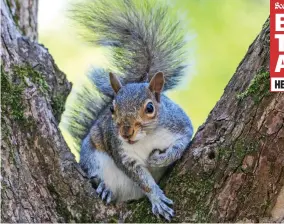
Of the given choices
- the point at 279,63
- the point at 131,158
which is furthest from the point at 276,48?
the point at 131,158

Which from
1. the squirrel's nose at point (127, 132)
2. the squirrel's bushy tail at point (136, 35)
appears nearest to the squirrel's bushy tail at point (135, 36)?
the squirrel's bushy tail at point (136, 35)

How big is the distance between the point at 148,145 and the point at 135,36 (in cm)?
63

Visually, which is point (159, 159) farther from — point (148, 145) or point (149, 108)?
point (149, 108)

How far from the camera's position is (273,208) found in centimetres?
189

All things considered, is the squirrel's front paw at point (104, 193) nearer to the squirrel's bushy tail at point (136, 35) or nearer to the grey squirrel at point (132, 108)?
the grey squirrel at point (132, 108)

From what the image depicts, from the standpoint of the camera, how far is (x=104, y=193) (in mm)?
2246

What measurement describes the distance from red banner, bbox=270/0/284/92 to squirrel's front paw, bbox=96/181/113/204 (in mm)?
845

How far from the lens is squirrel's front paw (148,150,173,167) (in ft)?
7.00

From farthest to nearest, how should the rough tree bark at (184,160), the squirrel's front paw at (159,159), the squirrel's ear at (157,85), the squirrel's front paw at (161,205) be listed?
the squirrel's ear at (157,85)
the squirrel's front paw at (159,159)
the squirrel's front paw at (161,205)
the rough tree bark at (184,160)

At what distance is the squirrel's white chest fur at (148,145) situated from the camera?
7.29 feet

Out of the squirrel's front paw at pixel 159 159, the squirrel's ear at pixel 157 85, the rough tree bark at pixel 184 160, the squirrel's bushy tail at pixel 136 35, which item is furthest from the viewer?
the squirrel's bushy tail at pixel 136 35

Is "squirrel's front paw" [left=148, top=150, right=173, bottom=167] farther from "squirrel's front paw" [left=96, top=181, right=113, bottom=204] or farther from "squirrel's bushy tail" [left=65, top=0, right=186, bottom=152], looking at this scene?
"squirrel's bushy tail" [left=65, top=0, right=186, bottom=152]

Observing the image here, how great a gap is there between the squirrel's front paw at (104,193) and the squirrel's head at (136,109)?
284 millimetres

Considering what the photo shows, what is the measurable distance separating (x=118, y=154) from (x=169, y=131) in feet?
0.83
